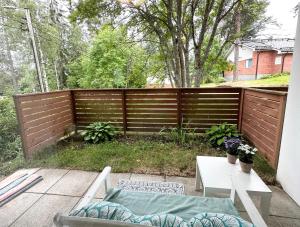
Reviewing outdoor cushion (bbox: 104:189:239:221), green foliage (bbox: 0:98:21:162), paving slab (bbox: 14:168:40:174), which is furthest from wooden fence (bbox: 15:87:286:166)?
outdoor cushion (bbox: 104:189:239:221)

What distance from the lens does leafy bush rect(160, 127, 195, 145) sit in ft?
12.2

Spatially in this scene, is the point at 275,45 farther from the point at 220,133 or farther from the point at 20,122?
the point at 20,122

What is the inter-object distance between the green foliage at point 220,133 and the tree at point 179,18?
1745 millimetres

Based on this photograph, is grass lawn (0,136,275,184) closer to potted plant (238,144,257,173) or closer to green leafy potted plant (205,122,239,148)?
green leafy potted plant (205,122,239,148)

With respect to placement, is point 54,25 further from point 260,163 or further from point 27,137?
point 260,163

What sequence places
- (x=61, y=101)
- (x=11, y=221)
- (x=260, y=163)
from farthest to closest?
1. (x=61, y=101)
2. (x=260, y=163)
3. (x=11, y=221)

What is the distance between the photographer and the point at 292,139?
2094 millimetres

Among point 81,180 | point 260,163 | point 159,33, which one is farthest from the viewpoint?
point 159,33

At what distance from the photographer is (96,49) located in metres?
6.36

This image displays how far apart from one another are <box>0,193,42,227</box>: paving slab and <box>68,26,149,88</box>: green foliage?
465 centimetres

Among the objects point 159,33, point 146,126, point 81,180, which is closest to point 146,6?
point 159,33

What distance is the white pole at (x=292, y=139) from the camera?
6.56ft

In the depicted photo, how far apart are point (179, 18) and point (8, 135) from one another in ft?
15.3

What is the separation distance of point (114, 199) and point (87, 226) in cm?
57
